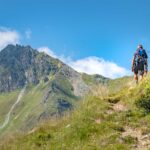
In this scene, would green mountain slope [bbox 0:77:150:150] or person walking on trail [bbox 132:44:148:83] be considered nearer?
green mountain slope [bbox 0:77:150:150]

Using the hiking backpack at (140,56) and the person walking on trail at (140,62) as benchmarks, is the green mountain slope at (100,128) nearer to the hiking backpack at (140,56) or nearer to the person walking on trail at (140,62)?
the person walking on trail at (140,62)

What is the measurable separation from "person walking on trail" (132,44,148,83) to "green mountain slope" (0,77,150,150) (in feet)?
17.0

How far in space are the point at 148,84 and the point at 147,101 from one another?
118 cm

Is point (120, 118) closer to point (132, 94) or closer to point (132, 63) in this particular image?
point (132, 94)

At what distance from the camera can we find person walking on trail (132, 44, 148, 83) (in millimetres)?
33531

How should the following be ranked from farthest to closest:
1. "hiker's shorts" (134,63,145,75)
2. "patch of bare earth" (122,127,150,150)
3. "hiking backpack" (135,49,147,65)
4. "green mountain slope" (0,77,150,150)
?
"hiker's shorts" (134,63,145,75) < "hiking backpack" (135,49,147,65) < "green mountain slope" (0,77,150,150) < "patch of bare earth" (122,127,150,150)

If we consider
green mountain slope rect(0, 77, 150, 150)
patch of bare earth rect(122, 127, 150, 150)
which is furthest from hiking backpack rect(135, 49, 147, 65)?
patch of bare earth rect(122, 127, 150, 150)

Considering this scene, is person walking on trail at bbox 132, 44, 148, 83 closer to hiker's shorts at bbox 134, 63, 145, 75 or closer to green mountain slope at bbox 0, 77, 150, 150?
hiker's shorts at bbox 134, 63, 145, 75

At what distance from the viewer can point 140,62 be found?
33781 millimetres

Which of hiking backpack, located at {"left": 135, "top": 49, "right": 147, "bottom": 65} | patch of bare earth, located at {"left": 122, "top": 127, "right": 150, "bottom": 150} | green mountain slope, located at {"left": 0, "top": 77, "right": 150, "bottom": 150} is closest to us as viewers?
patch of bare earth, located at {"left": 122, "top": 127, "right": 150, "bottom": 150}

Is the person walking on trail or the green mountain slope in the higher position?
the person walking on trail

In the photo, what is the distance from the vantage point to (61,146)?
21.4 m

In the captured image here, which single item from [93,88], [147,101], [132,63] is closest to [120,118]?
[147,101]

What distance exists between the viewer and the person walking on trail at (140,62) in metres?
33.5
